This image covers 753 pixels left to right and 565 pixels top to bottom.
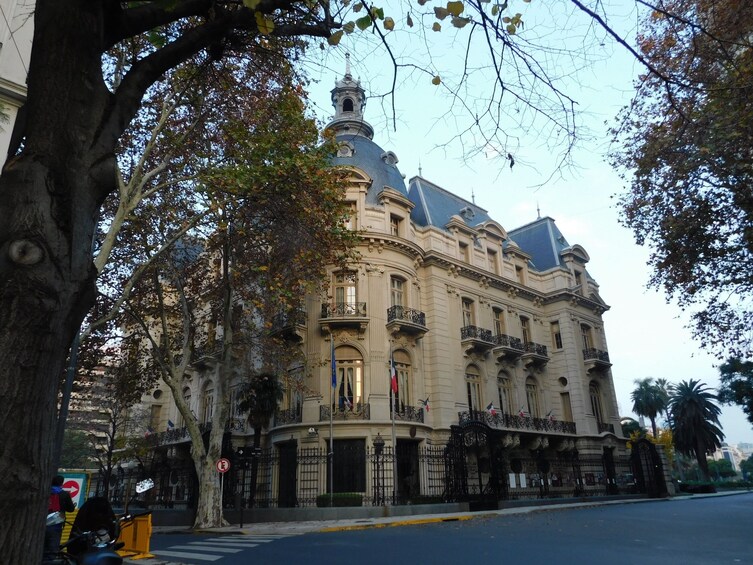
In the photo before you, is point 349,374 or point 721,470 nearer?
point 349,374

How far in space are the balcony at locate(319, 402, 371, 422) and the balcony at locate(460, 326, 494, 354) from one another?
26.6 feet

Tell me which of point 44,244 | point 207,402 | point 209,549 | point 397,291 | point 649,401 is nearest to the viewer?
point 44,244

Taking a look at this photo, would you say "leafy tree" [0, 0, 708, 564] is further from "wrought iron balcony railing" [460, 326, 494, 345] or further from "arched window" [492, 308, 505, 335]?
"arched window" [492, 308, 505, 335]

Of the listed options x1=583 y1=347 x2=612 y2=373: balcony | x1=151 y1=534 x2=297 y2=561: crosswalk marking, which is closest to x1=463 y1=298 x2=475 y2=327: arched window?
x1=583 y1=347 x2=612 y2=373: balcony

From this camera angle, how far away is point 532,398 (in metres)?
35.2

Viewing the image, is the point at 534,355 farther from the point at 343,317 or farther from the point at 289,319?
the point at 289,319

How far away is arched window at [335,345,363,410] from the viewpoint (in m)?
26.2

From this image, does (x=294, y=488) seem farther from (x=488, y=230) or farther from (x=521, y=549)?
(x=488, y=230)

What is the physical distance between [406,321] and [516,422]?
33.7ft

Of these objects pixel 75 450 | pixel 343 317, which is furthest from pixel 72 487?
pixel 75 450

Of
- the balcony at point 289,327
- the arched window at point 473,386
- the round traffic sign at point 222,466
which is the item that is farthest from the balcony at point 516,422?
the round traffic sign at point 222,466

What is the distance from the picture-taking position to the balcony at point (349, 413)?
984 inches

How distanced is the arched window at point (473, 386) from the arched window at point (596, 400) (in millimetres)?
10214

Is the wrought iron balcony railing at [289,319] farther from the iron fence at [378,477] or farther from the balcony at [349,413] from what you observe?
the iron fence at [378,477]
